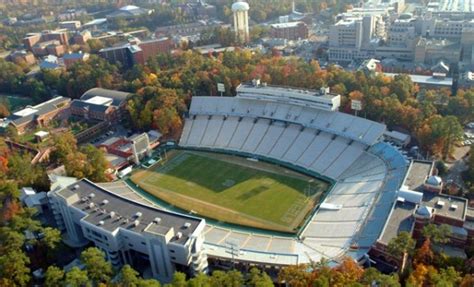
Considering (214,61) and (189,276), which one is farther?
(214,61)

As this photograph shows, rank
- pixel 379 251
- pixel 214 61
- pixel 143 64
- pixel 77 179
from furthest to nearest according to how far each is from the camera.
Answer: pixel 143 64, pixel 214 61, pixel 77 179, pixel 379 251

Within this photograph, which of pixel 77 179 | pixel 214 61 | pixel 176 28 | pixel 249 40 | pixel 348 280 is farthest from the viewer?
pixel 176 28

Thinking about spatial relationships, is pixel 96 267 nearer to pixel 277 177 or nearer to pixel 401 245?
pixel 401 245

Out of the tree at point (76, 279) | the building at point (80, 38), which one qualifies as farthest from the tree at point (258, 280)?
the building at point (80, 38)

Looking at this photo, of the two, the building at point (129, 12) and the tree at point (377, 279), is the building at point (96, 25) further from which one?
the tree at point (377, 279)

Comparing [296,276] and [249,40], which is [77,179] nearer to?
[296,276]

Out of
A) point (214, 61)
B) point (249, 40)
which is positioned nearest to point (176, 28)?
point (249, 40)
